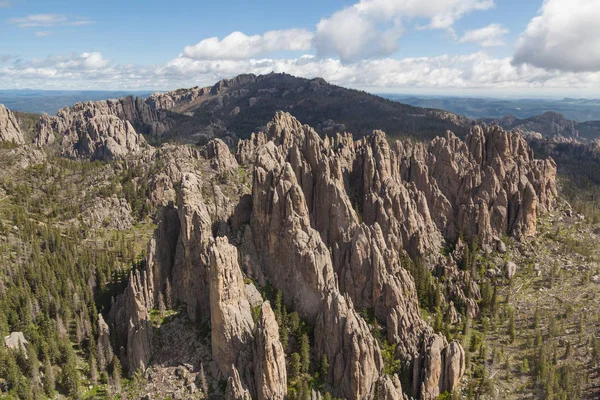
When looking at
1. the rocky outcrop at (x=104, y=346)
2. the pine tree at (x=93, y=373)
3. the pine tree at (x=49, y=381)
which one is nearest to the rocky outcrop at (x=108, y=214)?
the rocky outcrop at (x=104, y=346)

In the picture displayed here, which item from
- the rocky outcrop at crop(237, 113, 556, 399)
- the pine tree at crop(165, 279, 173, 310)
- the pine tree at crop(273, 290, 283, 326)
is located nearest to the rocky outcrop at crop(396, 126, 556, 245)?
the rocky outcrop at crop(237, 113, 556, 399)

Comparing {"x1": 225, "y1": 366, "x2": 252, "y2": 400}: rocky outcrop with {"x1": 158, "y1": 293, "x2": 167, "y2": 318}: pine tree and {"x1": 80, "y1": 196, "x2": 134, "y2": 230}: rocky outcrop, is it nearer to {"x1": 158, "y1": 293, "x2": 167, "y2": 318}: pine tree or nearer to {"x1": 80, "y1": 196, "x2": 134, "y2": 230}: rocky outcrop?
{"x1": 158, "y1": 293, "x2": 167, "y2": 318}: pine tree

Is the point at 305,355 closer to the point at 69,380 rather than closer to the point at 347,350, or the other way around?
the point at 347,350

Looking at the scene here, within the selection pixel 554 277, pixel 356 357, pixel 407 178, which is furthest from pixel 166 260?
pixel 554 277

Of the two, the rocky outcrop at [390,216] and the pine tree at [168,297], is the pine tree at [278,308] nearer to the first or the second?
the rocky outcrop at [390,216]

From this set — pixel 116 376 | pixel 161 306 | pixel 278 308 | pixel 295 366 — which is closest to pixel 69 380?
pixel 116 376
